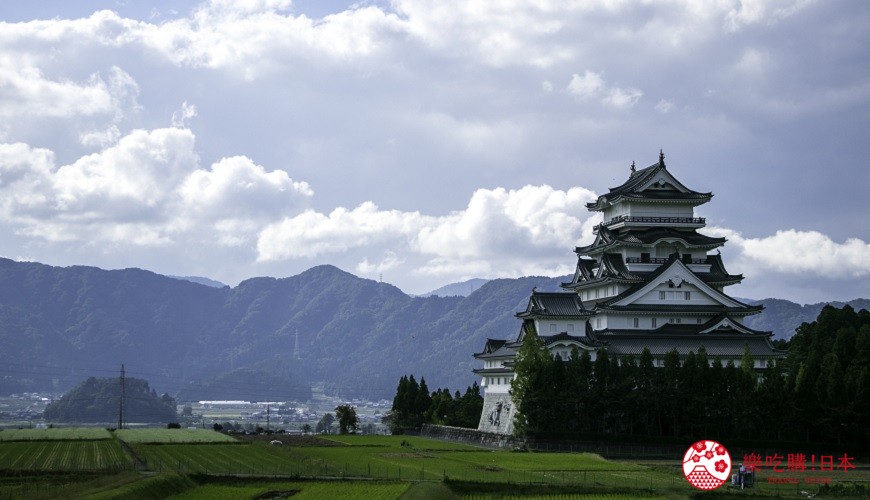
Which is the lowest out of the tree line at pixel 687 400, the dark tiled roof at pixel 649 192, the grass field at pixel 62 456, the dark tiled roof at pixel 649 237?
the grass field at pixel 62 456

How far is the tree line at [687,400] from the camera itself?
6338 cm

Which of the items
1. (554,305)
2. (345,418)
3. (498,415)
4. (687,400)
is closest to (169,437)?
(498,415)

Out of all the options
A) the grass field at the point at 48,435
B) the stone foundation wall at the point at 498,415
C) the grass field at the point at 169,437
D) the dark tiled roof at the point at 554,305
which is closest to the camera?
the grass field at the point at 48,435

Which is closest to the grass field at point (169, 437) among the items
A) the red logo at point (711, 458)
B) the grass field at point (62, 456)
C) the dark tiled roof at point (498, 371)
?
the grass field at point (62, 456)

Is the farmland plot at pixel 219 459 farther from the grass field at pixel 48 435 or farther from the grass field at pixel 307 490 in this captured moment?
→ the grass field at pixel 48 435

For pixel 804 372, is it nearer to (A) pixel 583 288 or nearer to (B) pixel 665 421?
(B) pixel 665 421

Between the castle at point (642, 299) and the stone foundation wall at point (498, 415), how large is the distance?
9 cm

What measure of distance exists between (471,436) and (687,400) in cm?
1546

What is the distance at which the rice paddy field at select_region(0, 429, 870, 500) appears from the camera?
38.5 m

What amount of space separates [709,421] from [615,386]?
19.0 feet

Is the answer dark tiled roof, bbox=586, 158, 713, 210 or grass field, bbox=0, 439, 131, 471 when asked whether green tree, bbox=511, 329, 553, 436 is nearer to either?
dark tiled roof, bbox=586, 158, 713, 210

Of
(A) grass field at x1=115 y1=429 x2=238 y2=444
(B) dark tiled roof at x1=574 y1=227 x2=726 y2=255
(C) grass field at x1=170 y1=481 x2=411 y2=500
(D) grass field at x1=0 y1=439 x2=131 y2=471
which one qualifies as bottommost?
(C) grass field at x1=170 y1=481 x2=411 y2=500

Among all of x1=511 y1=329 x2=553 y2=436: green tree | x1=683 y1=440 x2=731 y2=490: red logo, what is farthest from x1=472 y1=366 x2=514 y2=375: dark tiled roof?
x1=683 y1=440 x2=731 y2=490: red logo

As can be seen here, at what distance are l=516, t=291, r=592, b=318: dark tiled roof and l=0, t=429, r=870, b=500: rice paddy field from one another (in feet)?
44.4
